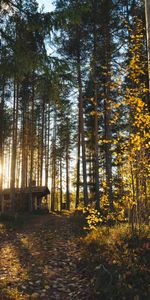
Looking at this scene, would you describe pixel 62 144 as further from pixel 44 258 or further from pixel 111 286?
pixel 111 286

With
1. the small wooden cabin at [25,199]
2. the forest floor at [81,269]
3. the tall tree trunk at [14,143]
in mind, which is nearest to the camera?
the forest floor at [81,269]

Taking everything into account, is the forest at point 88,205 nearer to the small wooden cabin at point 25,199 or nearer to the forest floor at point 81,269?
the forest floor at point 81,269

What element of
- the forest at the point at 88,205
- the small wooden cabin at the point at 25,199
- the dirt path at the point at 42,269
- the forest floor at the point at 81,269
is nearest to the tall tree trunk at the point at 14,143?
the small wooden cabin at the point at 25,199

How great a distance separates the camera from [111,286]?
18.3 feet

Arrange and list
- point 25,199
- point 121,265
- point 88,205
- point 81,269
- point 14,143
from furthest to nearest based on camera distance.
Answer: point 25,199 < point 14,143 < point 88,205 < point 81,269 < point 121,265

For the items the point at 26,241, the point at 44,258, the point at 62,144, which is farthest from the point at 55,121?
the point at 44,258

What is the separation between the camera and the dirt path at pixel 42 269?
5.89 meters

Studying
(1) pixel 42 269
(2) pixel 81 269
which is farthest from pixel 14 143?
(2) pixel 81 269

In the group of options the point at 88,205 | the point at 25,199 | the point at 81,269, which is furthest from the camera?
the point at 25,199

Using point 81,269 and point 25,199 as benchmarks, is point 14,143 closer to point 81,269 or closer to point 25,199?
point 25,199

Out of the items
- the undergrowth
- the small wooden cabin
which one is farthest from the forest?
the small wooden cabin

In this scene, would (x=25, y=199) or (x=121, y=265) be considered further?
(x=25, y=199)

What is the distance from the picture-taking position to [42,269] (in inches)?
295

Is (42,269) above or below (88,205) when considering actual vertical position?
below
